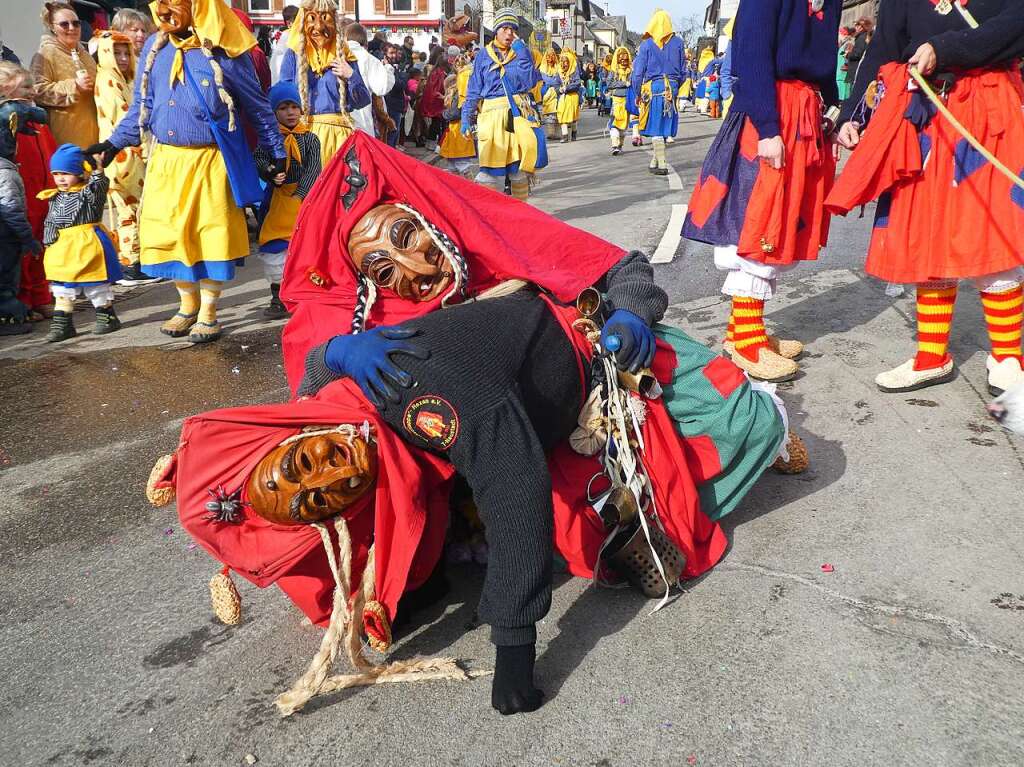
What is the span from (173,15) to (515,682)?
14.9ft

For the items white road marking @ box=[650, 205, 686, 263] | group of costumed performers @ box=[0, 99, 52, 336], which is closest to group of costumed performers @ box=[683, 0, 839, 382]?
white road marking @ box=[650, 205, 686, 263]

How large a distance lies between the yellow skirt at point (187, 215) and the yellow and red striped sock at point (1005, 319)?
408cm

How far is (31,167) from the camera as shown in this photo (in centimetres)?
645

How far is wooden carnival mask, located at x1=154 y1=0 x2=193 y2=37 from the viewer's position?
4926 mm

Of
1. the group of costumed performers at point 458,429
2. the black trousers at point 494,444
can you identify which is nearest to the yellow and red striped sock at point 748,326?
the group of costumed performers at point 458,429

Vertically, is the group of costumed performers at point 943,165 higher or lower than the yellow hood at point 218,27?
lower

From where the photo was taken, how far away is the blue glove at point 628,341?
2223 millimetres

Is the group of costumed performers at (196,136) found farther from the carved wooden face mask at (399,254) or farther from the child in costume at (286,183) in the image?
the carved wooden face mask at (399,254)

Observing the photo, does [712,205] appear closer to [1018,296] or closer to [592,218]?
[1018,296]

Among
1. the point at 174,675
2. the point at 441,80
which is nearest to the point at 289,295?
the point at 174,675

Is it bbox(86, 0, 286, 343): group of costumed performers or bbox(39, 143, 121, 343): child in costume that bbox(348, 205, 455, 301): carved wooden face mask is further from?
bbox(39, 143, 121, 343): child in costume

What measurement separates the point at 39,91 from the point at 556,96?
14.4 meters

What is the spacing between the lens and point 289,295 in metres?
2.51

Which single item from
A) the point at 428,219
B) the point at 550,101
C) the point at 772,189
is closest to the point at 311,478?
the point at 428,219
